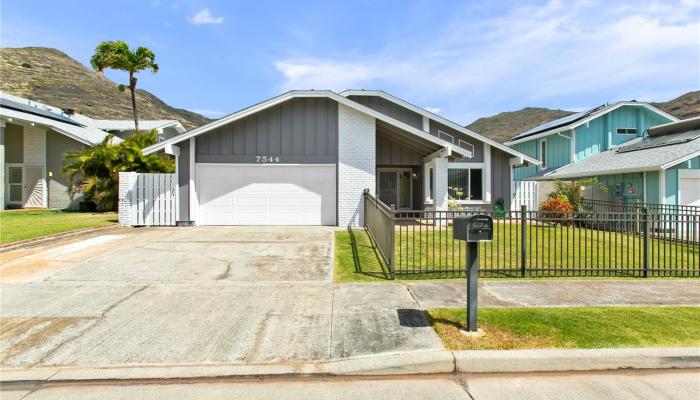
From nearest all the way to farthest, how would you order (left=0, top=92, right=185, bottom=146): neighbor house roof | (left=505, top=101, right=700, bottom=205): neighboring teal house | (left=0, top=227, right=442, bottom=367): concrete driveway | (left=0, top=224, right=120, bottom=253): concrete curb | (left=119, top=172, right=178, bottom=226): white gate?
(left=0, top=227, right=442, bottom=367): concrete driveway, (left=0, top=224, right=120, bottom=253): concrete curb, (left=119, top=172, right=178, bottom=226): white gate, (left=505, top=101, right=700, bottom=205): neighboring teal house, (left=0, top=92, right=185, bottom=146): neighbor house roof

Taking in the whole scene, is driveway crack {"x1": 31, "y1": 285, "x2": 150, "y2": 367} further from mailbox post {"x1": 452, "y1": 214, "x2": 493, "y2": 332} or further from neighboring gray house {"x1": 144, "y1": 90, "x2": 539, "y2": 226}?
neighboring gray house {"x1": 144, "y1": 90, "x2": 539, "y2": 226}

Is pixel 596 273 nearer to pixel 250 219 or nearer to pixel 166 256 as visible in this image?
pixel 166 256

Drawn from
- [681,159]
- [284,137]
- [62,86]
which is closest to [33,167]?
[284,137]

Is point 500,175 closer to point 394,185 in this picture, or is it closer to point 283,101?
point 394,185

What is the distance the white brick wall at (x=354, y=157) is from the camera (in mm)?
13633

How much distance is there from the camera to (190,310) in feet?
17.2

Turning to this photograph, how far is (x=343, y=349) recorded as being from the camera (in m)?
4.02

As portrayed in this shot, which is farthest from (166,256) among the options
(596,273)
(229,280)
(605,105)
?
(605,105)

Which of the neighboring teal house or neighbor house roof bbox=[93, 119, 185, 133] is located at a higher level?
neighbor house roof bbox=[93, 119, 185, 133]

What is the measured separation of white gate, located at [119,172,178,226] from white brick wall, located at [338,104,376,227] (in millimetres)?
6286

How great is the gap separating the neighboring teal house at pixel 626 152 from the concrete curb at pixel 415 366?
45.4 feet

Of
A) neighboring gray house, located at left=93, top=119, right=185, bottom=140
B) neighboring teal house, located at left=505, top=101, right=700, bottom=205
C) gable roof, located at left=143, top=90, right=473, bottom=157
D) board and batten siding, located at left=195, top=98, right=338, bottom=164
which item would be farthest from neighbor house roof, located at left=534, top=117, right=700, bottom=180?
neighboring gray house, located at left=93, top=119, right=185, bottom=140

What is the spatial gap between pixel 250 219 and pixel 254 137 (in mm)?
3099

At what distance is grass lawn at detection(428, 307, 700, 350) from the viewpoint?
406 centimetres
